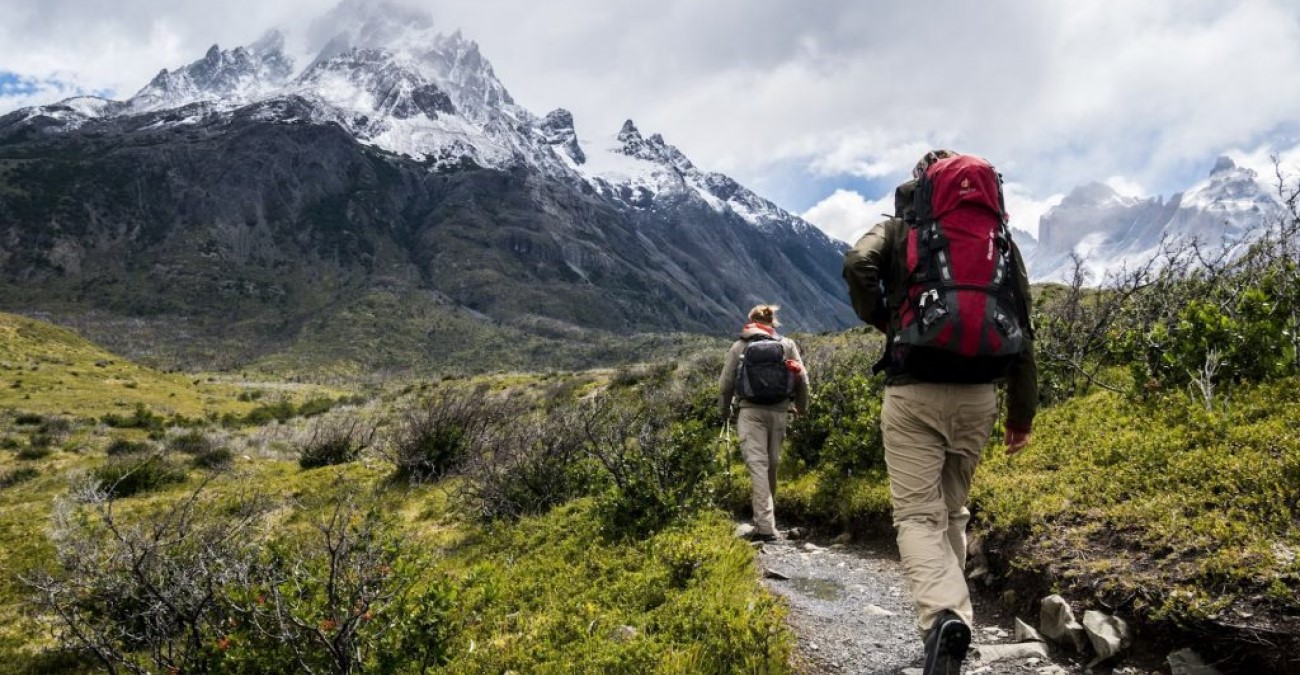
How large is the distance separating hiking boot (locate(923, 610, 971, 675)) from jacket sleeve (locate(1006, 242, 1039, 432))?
127 cm

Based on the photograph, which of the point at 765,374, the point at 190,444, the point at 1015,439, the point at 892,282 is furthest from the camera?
the point at 190,444

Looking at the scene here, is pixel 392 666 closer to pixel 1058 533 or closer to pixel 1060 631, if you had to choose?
pixel 1060 631

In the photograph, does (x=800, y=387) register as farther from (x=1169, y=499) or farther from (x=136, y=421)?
(x=136, y=421)

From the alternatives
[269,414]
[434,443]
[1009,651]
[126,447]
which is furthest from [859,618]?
[269,414]

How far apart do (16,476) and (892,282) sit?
69.5 ft

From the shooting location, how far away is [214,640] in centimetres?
419

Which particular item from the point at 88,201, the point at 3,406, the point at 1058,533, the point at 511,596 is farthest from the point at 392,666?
the point at 88,201

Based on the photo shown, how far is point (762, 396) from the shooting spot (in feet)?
22.4

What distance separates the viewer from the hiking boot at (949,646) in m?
3.05

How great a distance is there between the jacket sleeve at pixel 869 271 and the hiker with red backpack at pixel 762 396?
9.84ft

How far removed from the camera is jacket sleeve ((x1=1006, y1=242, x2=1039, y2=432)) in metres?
3.66

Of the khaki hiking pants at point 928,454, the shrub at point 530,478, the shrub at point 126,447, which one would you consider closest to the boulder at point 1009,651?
the khaki hiking pants at point 928,454

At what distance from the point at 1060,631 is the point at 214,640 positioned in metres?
5.27

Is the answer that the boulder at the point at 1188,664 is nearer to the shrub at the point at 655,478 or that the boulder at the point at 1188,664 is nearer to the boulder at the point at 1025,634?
the boulder at the point at 1025,634
